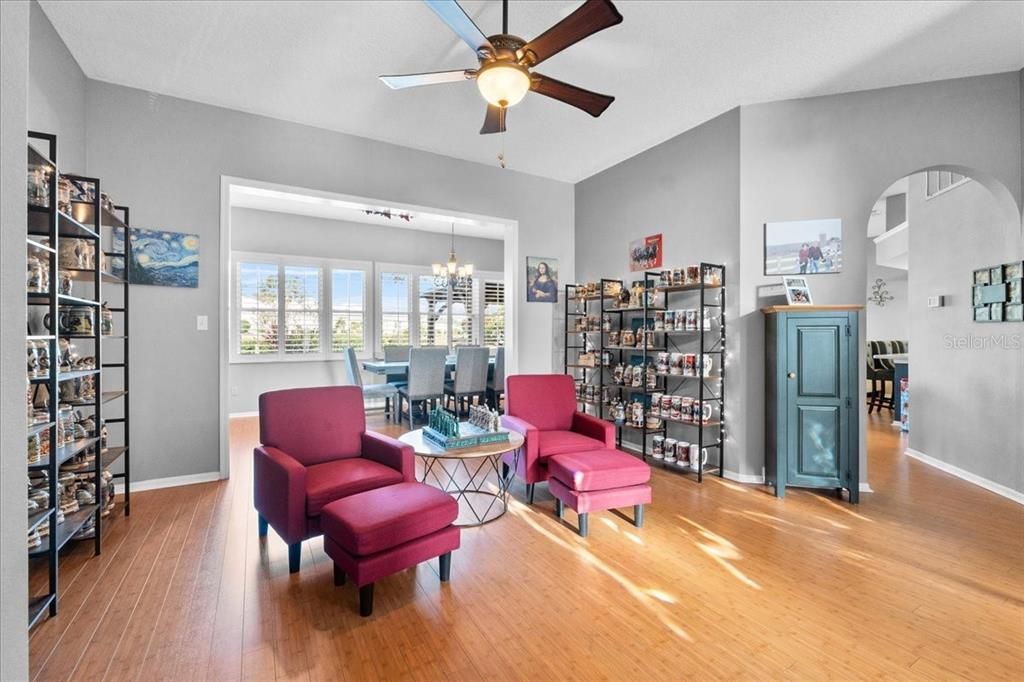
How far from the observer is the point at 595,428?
342 centimetres

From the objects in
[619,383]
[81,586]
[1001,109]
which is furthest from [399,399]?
[1001,109]

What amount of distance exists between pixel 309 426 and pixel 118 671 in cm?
132

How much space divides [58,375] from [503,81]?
251 centimetres

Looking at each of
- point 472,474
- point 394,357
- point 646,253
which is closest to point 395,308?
point 394,357

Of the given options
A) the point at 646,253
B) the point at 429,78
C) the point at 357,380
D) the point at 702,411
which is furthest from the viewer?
the point at 357,380

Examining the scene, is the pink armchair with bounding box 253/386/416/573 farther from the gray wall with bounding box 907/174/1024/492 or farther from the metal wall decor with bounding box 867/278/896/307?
the metal wall decor with bounding box 867/278/896/307

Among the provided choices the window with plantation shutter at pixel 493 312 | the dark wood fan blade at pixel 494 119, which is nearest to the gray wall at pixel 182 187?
the dark wood fan blade at pixel 494 119

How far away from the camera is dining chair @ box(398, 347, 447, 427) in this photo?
219 inches

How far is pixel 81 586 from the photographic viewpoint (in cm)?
222

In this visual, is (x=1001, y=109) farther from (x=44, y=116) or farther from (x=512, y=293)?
(x=44, y=116)

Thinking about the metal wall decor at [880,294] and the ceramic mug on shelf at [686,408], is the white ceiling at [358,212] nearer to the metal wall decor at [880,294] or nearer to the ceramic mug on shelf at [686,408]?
the ceramic mug on shelf at [686,408]

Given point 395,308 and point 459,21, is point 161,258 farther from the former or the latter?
point 395,308

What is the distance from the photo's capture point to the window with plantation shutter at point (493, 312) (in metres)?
8.75

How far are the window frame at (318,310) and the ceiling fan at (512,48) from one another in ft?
17.8
